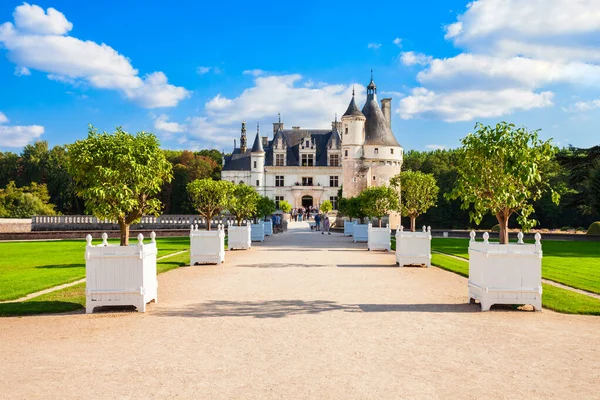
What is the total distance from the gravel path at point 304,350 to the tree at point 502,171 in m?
1.92

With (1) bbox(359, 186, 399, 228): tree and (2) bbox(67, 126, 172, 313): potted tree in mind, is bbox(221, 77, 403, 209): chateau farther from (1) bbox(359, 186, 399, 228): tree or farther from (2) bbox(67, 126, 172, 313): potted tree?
(2) bbox(67, 126, 172, 313): potted tree

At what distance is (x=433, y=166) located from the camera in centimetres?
7750

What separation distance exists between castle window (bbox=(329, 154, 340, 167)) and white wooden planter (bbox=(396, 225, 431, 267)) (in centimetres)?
6352

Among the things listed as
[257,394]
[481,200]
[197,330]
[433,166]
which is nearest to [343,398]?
[257,394]

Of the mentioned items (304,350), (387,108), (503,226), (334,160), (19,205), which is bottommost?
(304,350)

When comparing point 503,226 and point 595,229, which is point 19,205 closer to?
point 595,229

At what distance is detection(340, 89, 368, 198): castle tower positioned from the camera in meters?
57.8

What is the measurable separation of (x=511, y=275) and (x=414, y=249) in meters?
7.62

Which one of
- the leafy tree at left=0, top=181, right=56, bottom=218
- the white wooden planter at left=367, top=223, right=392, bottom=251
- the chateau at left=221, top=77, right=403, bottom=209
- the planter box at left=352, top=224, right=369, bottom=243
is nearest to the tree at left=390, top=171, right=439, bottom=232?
the white wooden planter at left=367, top=223, right=392, bottom=251

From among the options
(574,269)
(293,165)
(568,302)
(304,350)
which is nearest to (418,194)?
(574,269)

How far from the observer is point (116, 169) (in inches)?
495

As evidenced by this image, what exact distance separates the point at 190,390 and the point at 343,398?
1.37 m

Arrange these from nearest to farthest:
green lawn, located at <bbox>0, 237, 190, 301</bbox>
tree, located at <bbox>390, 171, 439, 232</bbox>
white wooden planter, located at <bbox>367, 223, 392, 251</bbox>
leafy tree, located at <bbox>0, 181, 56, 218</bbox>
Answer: green lawn, located at <bbox>0, 237, 190, 301</bbox> < white wooden planter, located at <bbox>367, 223, 392, 251</bbox> < tree, located at <bbox>390, 171, 439, 232</bbox> < leafy tree, located at <bbox>0, 181, 56, 218</bbox>

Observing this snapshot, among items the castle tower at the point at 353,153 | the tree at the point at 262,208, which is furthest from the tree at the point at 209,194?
the castle tower at the point at 353,153
